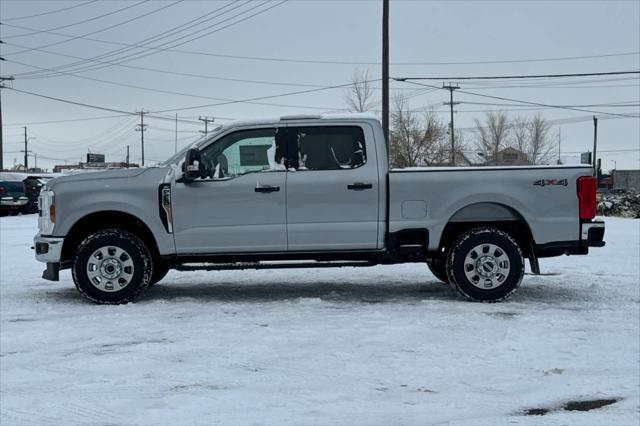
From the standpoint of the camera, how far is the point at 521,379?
4.77 meters

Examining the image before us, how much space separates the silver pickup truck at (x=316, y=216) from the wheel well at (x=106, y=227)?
107mm

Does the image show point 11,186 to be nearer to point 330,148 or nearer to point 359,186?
point 330,148

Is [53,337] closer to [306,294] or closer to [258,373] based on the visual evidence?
[258,373]

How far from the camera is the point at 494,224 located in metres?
7.91

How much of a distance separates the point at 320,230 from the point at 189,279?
288 cm

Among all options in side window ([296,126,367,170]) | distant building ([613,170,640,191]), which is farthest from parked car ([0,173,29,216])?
distant building ([613,170,640,191])

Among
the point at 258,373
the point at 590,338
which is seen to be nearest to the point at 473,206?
the point at 590,338

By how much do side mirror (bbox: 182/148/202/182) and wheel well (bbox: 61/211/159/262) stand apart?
780 millimetres

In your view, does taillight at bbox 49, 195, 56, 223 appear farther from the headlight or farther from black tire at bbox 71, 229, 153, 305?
black tire at bbox 71, 229, 153, 305

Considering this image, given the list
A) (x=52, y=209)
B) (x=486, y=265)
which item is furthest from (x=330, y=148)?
(x=52, y=209)

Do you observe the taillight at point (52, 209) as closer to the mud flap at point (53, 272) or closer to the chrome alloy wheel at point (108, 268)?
the mud flap at point (53, 272)

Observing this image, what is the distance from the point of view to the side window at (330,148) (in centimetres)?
780

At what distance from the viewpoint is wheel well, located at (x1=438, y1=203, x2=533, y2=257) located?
7789 millimetres

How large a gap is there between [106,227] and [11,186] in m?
20.9
